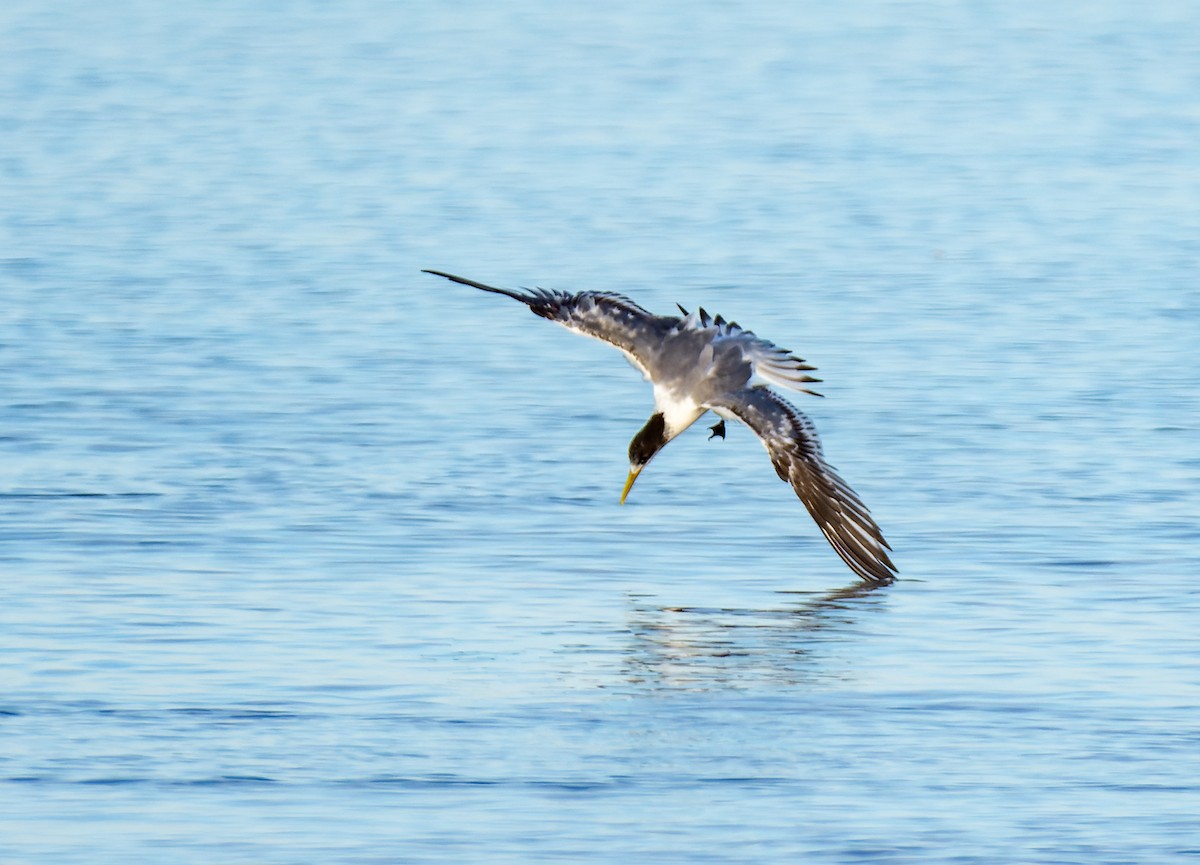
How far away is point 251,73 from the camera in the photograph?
113 ft

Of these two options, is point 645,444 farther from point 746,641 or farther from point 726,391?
point 746,641

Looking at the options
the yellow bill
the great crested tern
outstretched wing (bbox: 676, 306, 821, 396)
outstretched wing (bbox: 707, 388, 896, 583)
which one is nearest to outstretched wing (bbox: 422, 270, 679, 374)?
the great crested tern

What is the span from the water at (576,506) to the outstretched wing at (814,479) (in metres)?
0.15

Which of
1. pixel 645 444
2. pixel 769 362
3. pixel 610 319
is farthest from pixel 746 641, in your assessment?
pixel 610 319

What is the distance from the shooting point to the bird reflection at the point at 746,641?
32.2ft

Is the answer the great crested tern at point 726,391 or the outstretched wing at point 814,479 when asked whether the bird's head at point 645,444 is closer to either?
the great crested tern at point 726,391

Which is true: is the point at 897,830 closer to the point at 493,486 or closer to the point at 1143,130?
the point at 493,486

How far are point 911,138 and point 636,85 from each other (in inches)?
217

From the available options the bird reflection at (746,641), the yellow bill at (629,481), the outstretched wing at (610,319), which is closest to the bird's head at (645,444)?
the yellow bill at (629,481)

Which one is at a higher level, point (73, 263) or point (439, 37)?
point (439, 37)

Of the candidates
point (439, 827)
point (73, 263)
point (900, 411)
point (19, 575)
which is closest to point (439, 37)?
point (73, 263)

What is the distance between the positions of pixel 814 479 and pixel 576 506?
4.57 feet

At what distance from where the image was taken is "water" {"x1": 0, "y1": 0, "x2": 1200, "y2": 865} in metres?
8.45

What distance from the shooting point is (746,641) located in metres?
10.3
